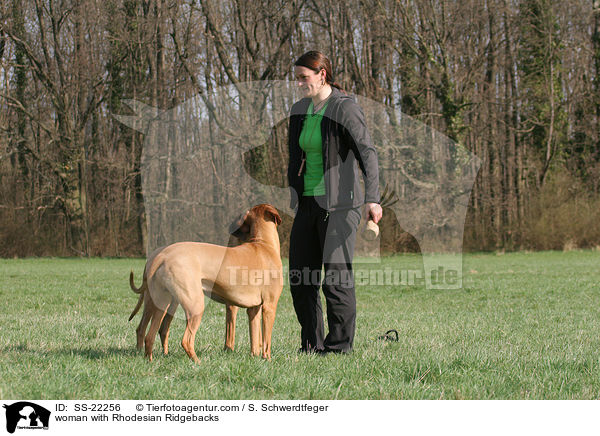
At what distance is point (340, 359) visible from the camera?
472 cm

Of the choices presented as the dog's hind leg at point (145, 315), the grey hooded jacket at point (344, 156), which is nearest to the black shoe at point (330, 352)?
the grey hooded jacket at point (344, 156)

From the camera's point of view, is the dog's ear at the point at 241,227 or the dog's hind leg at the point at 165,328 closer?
the dog's hind leg at the point at 165,328

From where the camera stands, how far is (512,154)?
34.9m

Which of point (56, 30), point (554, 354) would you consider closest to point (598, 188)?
point (56, 30)

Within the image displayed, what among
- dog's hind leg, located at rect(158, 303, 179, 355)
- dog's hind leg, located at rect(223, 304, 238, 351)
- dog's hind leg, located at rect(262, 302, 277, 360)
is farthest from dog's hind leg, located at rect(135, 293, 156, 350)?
dog's hind leg, located at rect(262, 302, 277, 360)

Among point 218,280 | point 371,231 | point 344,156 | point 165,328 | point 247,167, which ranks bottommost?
point 165,328

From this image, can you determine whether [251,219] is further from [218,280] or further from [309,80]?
[309,80]

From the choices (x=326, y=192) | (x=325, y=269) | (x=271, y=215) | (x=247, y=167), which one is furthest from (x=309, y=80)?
(x=247, y=167)

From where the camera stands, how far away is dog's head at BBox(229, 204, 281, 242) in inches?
205

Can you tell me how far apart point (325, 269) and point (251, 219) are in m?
0.75

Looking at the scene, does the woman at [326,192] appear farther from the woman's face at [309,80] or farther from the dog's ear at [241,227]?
the dog's ear at [241,227]
